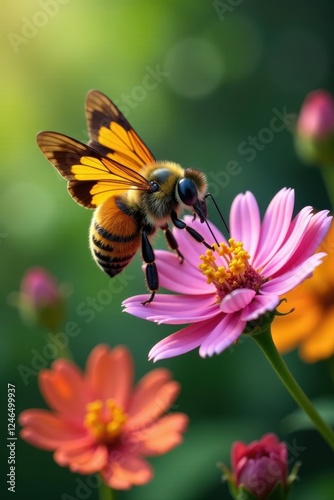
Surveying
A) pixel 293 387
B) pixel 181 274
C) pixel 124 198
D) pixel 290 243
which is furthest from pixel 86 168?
pixel 293 387

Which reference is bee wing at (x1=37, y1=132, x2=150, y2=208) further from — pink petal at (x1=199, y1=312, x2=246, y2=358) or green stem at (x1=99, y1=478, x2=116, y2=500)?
green stem at (x1=99, y1=478, x2=116, y2=500)

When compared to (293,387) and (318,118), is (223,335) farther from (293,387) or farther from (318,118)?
A: (318,118)

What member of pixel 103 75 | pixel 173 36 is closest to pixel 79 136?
pixel 103 75

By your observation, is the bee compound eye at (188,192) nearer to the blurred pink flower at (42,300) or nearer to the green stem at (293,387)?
the green stem at (293,387)

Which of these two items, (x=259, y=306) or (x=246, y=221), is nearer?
(x=259, y=306)

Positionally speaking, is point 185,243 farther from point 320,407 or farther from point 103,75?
point 103,75

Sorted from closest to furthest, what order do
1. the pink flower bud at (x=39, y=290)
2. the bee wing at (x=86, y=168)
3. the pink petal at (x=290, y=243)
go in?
1. the pink petal at (x=290, y=243)
2. the bee wing at (x=86, y=168)
3. the pink flower bud at (x=39, y=290)

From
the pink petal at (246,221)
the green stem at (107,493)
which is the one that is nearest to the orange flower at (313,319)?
the pink petal at (246,221)
